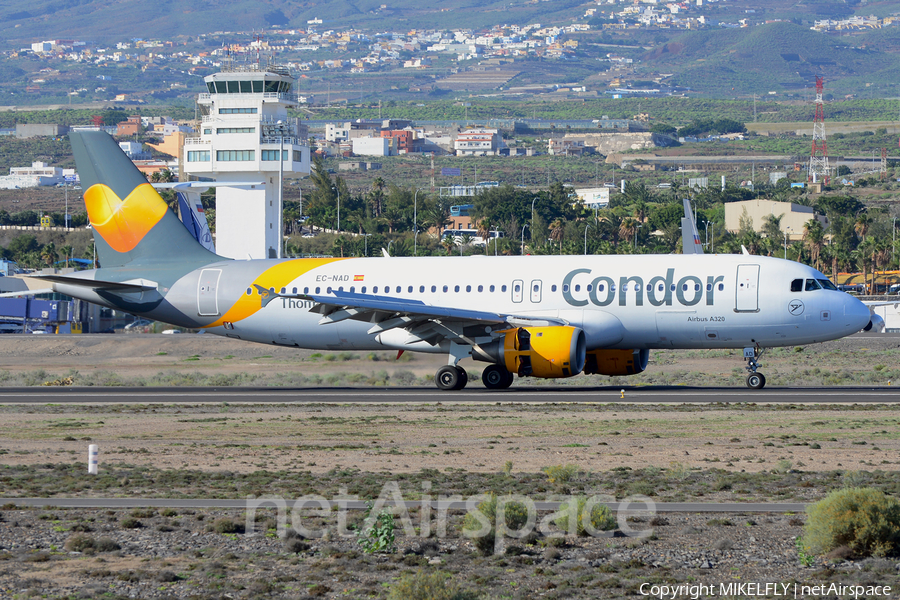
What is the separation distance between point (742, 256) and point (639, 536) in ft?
77.0

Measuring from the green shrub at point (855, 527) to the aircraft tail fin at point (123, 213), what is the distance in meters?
31.5

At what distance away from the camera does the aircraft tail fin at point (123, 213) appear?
139ft

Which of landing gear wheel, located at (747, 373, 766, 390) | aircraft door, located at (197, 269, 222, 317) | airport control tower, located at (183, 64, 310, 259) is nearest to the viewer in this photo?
landing gear wheel, located at (747, 373, 766, 390)

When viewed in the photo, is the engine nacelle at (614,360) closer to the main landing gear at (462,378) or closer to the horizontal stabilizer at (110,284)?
the main landing gear at (462,378)

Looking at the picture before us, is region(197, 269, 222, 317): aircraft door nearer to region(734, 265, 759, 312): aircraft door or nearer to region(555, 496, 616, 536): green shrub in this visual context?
region(734, 265, 759, 312): aircraft door

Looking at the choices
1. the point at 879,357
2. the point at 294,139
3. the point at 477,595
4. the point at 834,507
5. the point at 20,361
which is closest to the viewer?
the point at 477,595

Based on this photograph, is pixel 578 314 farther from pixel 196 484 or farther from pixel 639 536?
pixel 639 536

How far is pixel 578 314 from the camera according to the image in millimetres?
37062

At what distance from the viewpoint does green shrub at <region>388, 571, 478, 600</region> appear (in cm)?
1208

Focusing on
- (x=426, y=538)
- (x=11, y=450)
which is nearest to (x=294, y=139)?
(x=11, y=450)

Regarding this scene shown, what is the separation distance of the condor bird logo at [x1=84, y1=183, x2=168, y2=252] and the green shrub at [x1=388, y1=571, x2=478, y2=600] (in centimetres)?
3276

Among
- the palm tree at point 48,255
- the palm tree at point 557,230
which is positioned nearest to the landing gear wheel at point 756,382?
the palm tree at point 48,255

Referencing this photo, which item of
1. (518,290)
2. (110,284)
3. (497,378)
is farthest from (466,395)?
(110,284)

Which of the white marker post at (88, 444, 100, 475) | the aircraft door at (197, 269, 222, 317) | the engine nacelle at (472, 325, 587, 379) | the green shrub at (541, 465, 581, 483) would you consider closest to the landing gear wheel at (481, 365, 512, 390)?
the engine nacelle at (472, 325, 587, 379)
